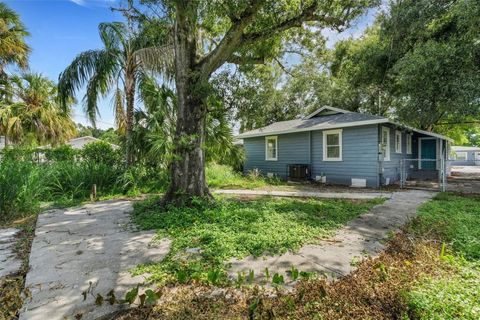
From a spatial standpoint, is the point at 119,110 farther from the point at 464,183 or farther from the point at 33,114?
the point at 464,183

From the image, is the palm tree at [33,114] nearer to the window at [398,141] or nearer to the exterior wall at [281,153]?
the exterior wall at [281,153]

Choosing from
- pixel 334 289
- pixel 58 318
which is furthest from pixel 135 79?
pixel 334 289

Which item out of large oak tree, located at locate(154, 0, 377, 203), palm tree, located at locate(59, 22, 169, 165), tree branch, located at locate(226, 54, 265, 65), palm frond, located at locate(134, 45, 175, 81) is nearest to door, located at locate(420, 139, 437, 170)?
large oak tree, located at locate(154, 0, 377, 203)

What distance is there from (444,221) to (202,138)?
4926mm

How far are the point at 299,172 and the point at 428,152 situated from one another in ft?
25.5

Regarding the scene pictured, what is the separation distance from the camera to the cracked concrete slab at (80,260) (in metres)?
2.08

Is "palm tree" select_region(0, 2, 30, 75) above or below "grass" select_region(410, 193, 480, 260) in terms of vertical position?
above

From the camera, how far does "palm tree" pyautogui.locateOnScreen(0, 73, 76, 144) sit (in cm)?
1102

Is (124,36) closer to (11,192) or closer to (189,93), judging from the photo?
(189,93)

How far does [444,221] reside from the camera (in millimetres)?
4508

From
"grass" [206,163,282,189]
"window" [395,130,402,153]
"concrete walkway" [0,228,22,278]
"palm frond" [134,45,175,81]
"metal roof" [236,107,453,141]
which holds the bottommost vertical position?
"concrete walkway" [0,228,22,278]

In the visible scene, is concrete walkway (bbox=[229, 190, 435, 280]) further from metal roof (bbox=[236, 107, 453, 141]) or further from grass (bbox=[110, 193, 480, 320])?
metal roof (bbox=[236, 107, 453, 141])

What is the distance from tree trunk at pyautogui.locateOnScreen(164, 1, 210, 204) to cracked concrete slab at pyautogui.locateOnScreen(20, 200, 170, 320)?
1251mm

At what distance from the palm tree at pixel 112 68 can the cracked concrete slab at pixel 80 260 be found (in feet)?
13.2
